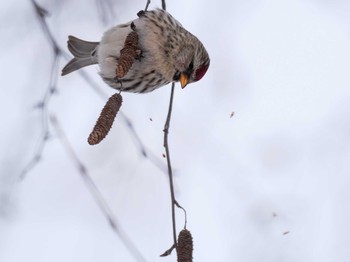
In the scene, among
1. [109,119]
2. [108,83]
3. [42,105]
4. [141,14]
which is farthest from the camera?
[108,83]

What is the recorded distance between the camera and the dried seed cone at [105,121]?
5.49 feet

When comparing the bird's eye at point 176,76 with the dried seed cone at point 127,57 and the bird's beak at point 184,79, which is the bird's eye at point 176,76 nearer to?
the bird's beak at point 184,79

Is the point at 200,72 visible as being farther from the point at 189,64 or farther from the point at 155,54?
the point at 155,54

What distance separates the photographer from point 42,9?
2346 mm

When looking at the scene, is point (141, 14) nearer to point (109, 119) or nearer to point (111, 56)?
point (111, 56)

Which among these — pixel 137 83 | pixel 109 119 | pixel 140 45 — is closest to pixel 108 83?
pixel 137 83

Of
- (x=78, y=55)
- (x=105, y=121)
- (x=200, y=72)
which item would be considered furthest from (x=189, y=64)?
(x=105, y=121)

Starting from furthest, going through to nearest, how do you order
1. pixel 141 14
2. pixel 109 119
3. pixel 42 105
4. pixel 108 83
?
pixel 108 83 → pixel 42 105 → pixel 141 14 → pixel 109 119

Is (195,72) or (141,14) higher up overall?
(141,14)

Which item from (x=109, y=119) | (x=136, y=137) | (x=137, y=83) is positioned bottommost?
(x=136, y=137)

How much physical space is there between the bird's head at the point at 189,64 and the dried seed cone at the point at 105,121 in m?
0.62

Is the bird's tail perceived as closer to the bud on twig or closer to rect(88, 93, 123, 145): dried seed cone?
the bud on twig

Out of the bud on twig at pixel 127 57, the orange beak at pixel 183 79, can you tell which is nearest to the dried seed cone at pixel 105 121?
the bud on twig at pixel 127 57

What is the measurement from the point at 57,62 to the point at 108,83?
282mm
